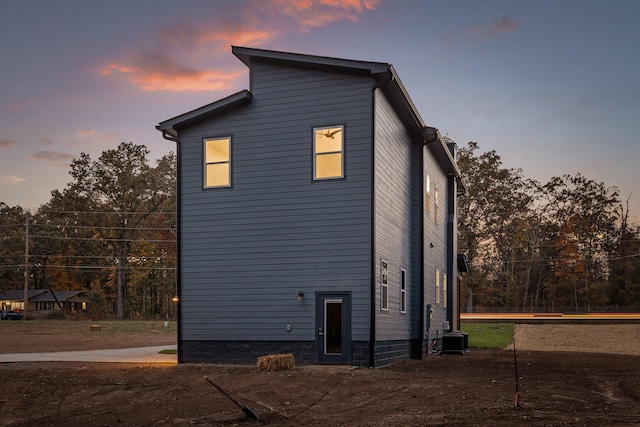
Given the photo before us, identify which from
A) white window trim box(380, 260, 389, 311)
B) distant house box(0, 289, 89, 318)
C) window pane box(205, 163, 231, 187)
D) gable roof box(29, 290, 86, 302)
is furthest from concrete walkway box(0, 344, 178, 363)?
distant house box(0, 289, 89, 318)

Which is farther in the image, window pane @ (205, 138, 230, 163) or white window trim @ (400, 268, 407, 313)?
white window trim @ (400, 268, 407, 313)

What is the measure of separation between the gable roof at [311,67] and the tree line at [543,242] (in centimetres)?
4836

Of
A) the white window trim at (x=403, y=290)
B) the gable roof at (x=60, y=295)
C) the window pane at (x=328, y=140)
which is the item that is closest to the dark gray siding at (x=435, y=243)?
the white window trim at (x=403, y=290)

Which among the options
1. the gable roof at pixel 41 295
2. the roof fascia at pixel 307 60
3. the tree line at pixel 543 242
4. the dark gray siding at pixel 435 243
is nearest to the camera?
the roof fascia at pixel 307 60

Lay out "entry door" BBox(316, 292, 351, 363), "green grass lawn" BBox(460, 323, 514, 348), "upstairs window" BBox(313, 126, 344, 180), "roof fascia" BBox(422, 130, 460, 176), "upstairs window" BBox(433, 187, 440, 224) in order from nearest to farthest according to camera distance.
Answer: "entry door" BBox(316, 292, 351, 363) < "upstairs window" BBox(313, 126, 344, 180) < "roof fascia" BBox(422, 130, 460, 176) < "upstairs window" BBox(433, 187, 440, 224) < "green grass lawn" BBox(460, 323, 514, 348)

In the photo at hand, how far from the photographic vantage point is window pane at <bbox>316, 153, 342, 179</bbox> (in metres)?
18.5

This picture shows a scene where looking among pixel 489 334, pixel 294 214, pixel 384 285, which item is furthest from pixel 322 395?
pixel 489 334

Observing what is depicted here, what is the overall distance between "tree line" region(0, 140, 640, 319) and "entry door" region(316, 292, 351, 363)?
163 feet

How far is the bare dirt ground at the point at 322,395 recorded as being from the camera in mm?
10797

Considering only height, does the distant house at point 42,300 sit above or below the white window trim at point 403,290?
below

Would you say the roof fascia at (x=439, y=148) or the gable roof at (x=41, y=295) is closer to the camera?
the roof fascia at (x=439, y=148)

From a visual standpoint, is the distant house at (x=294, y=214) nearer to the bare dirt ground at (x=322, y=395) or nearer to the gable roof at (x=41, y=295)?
the bare dirt ground at (x=322, y=395)

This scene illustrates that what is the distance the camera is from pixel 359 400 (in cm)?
1277

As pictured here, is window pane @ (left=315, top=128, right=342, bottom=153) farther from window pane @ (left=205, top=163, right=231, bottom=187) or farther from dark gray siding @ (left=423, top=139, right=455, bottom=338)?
dark gray siding @ (left=423, top=139, right=455, bottom=338)
